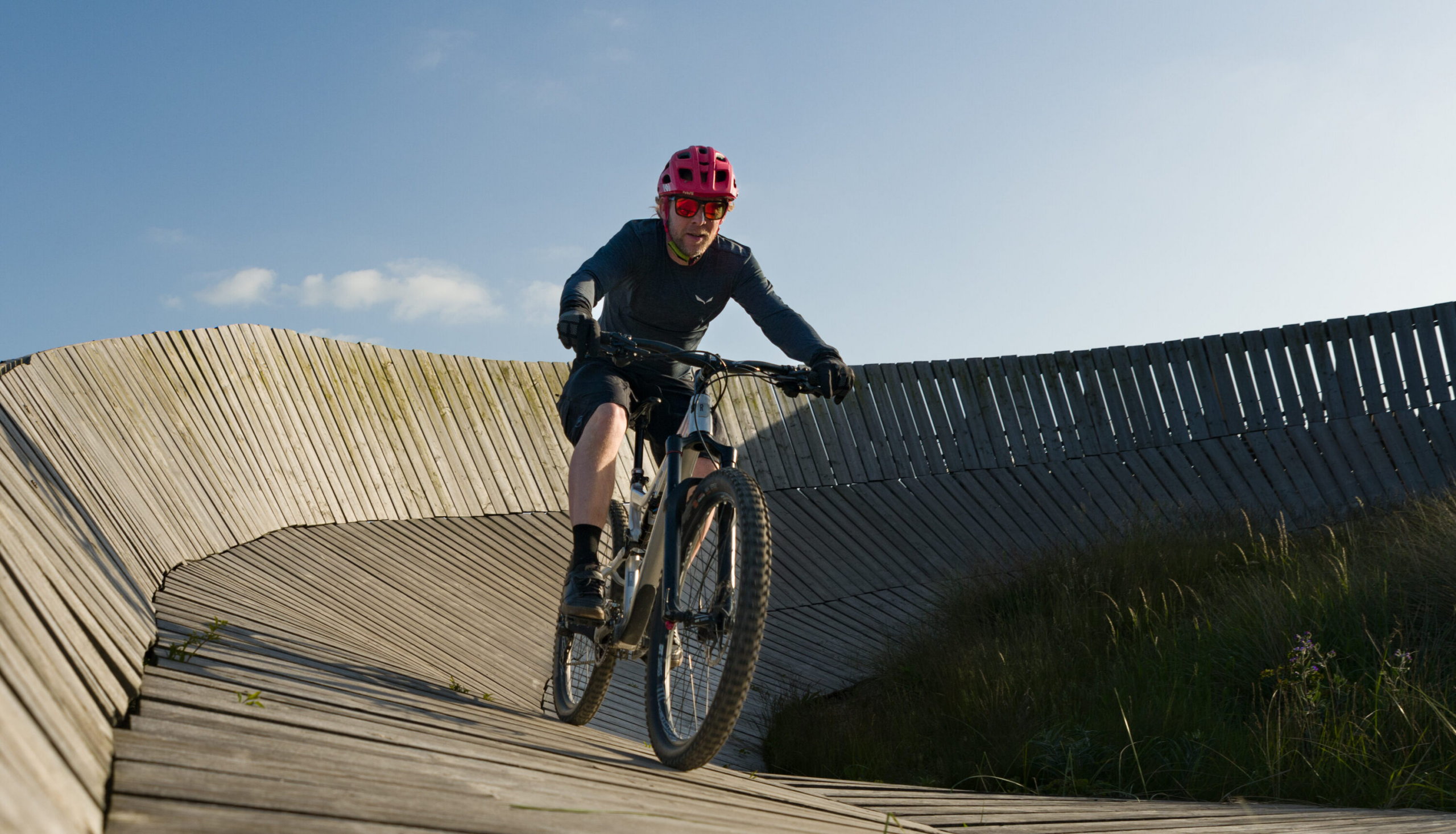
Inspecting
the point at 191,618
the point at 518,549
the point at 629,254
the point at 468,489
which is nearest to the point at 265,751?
the point at 191,618

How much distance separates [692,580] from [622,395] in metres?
0.82

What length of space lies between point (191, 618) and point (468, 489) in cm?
616

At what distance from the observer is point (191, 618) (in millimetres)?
3527

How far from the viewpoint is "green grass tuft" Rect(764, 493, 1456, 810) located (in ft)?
13.0

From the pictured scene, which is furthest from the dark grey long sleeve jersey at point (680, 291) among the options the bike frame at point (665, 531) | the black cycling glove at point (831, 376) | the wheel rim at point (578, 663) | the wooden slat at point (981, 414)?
the wooden slat at point (981, 414)

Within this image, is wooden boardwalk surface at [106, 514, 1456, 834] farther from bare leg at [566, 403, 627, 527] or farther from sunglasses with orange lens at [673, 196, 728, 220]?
sunglasses with orange lens at [673, 196, 728, 220]

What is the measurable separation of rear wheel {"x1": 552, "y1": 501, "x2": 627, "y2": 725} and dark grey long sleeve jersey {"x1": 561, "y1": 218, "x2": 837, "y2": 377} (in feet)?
2.54

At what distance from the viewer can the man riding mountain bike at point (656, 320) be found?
145 inches

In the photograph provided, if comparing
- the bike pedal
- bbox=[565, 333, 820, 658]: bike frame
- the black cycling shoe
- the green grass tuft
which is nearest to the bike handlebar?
bbox=[565, 333, 820, 658]: bike frame

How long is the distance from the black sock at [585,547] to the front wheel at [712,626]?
53 centimetres

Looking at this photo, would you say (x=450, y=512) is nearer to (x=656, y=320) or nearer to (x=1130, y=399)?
(x=656, y=320)

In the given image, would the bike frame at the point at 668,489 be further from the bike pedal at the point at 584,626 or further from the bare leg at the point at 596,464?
the bare leg at the point at 596,464

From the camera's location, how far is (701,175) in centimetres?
390

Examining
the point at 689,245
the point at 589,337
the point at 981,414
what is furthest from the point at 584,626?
the point at 981,414
